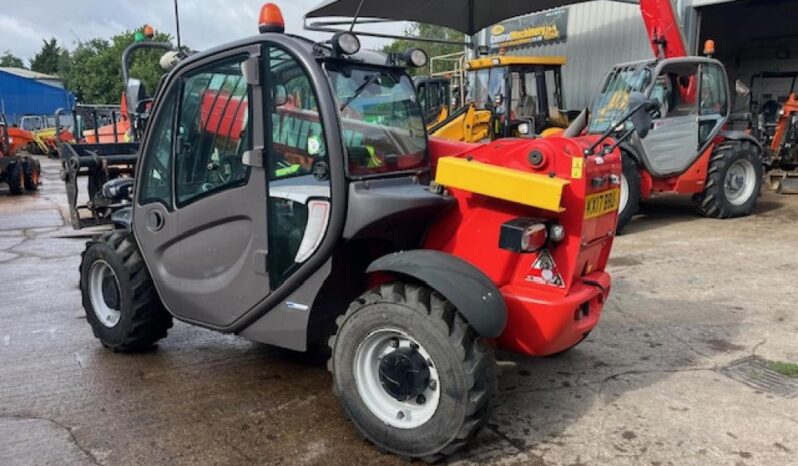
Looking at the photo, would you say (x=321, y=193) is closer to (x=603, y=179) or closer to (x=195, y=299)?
(x=195, y=299)

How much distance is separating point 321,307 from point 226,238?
66 cm

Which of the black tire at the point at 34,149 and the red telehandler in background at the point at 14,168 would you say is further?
the black tire at the point at 34,149

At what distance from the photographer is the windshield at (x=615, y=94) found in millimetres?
8656

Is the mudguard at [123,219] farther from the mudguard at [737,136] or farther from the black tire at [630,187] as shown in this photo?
the mudguard at [737,136]

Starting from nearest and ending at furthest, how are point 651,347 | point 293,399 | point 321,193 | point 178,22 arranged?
1. point 321,193
2. point 293,399
3. point 178,22
4. point 651,347

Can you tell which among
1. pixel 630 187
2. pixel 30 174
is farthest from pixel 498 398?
pixel 30 174

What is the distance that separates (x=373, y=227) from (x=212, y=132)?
3.87 feet

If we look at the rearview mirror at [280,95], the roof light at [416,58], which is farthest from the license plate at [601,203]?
the rearview mirror at [280,95]

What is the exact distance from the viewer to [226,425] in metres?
3.39

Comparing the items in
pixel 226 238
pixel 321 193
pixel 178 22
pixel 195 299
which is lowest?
pixel 195 299

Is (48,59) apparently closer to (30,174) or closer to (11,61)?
(11,61)

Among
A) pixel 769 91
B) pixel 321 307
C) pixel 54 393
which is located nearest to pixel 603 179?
pixel 321 307

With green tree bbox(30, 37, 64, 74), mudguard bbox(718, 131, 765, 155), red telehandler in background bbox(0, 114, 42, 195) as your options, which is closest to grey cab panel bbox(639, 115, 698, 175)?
mudguard bbox(718, 131, 765, 155)

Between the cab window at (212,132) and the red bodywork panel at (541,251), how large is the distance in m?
1.16
